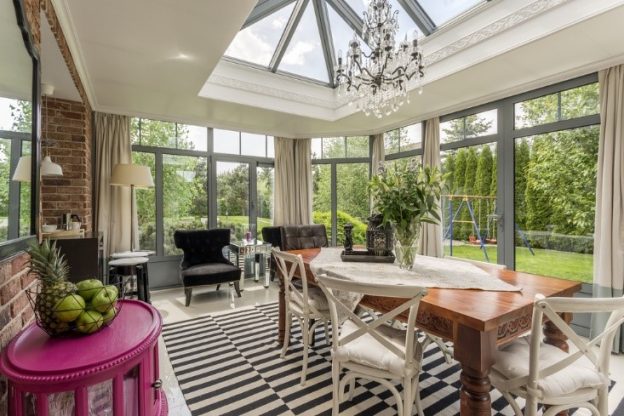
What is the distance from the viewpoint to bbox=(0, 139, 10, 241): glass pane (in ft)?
3.58

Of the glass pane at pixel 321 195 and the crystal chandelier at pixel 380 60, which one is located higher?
the crystal chandelier at pixel 380 60

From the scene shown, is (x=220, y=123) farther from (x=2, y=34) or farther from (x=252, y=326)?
(x=2, y=34)

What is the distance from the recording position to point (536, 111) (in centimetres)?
342

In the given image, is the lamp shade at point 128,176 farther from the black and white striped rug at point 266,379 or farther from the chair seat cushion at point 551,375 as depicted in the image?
the chair seat cushion at point 551,375

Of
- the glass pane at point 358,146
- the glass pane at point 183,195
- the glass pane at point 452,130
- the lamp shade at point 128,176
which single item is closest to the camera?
the lamp shade at point 128,176

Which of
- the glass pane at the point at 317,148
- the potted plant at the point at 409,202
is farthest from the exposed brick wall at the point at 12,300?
the glass pane at the point at 317,148

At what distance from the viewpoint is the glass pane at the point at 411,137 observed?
4.77 meters

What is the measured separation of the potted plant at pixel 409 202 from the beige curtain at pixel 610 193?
1895 mm

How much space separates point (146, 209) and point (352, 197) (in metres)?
3.35

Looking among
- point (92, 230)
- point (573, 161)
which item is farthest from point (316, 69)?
point (92, 230)

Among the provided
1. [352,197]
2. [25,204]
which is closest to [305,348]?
[25,204]

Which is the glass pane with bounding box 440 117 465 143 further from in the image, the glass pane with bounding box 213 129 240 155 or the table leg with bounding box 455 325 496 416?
the table leg with bounding box 455 325 496 416

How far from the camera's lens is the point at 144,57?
2.67m

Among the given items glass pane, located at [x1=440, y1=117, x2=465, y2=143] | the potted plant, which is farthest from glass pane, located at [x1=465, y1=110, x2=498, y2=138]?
the potted plant
